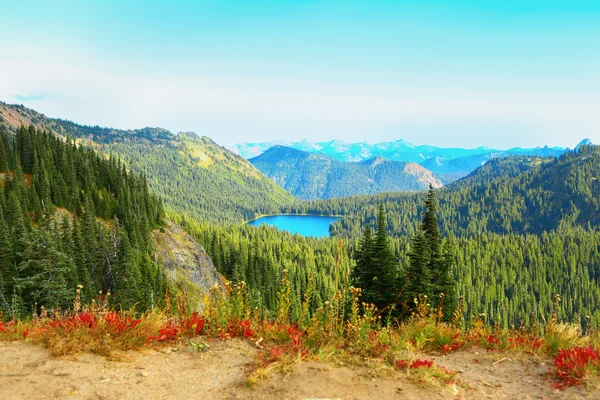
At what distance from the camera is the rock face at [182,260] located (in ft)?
251

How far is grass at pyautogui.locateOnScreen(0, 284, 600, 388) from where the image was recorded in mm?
6832

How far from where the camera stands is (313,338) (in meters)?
7.85

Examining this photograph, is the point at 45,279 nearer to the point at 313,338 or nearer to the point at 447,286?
the point at 447,286

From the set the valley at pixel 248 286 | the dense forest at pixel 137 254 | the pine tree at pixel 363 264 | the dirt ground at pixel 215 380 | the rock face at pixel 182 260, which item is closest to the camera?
the dirt ground at pixel 215 380

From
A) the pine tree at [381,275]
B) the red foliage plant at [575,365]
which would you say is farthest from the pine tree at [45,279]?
the red foliage plant at [575,365]

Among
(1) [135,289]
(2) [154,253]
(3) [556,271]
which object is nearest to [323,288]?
(2) [154,253]

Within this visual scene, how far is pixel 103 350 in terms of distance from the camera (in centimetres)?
710

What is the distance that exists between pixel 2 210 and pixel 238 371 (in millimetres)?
72790

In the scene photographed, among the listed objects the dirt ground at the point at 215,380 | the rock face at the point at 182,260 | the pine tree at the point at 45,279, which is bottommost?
the rock face at the point at 182,260

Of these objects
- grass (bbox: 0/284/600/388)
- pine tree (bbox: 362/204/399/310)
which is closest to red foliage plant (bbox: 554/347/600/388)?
grass (bbox: 0/284/600/388)

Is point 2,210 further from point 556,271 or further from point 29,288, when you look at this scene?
point 556,271

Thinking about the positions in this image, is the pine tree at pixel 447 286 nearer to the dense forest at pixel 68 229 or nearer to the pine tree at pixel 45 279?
the dense forest at pixel 68 229

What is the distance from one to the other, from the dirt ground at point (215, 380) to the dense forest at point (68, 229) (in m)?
21.6

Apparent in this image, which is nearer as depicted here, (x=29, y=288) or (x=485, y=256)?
(x=29, y=288)
